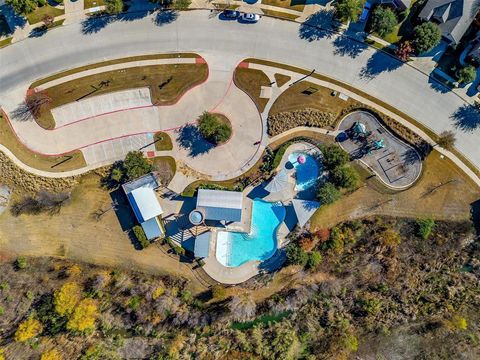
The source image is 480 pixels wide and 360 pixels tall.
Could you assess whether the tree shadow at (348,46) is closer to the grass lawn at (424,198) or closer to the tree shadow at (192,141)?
the grass lawn at (424,198)

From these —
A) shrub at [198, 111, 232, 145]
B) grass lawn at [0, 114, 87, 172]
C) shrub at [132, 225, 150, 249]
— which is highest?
shrub at [198, 111, 232, 145]

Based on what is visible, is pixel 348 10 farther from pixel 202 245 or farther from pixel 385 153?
pixel 202 245

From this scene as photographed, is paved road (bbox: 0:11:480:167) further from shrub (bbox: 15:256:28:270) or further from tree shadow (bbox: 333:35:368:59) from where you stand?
shrub (bbox: 15:256:28:270)

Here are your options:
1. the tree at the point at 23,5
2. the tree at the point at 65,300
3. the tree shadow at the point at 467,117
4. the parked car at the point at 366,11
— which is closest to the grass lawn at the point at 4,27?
the tree at the point at 23,5

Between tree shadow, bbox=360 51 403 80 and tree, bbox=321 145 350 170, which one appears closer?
tree, bbox=321 145 350 170

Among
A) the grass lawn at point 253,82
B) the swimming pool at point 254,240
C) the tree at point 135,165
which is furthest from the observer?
the swimming pool at point 254,240

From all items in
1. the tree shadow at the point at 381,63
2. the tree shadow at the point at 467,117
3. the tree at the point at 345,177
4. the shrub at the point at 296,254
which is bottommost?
the shrub at the point at 296,254

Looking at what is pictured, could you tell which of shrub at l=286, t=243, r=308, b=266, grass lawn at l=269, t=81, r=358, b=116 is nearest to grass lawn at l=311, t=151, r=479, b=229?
shrub at l=286, t=243, r=308, b=266
